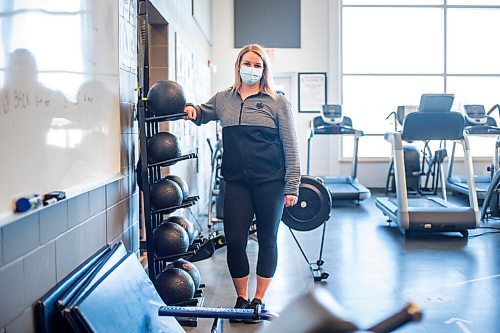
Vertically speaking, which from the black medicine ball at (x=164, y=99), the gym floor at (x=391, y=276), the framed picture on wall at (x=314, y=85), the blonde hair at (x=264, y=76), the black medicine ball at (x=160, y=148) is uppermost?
the framed picture on wall at (x=314, y=85)

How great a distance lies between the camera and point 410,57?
991 centimetres

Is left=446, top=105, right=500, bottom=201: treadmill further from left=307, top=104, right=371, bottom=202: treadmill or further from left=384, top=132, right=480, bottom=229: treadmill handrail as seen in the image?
left=384, top=132, right=480, bottom=229: treadmill handrail

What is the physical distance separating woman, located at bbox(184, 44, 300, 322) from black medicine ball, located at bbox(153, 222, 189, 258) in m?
0.29

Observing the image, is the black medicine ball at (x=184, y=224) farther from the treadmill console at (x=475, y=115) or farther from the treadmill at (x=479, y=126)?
the treadmill console at (x=475, y=115)

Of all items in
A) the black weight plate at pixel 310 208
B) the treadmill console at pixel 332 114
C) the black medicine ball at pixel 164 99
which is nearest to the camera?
the black medicine ball at pixel 164 99

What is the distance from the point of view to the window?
9852 millimetres

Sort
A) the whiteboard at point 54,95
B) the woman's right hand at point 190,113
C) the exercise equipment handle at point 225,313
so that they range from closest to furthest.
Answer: the whiteboard at point 54,95
the exercise equipment handle at point 225,313
the woman's right hand at point 190,113

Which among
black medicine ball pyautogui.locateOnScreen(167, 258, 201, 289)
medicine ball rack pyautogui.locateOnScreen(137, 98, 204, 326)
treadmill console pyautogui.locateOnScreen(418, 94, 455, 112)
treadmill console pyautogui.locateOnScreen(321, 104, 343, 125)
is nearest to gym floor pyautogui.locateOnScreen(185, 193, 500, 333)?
black medicine ball pyautogui.locateOnScreen(167, 258, 201, 289)

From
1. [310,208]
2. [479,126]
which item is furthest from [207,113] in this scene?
[479,126]

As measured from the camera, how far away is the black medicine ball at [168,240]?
A: 10.9 ft

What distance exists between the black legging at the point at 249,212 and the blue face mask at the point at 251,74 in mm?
600

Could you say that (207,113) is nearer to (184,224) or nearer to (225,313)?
(184,224)

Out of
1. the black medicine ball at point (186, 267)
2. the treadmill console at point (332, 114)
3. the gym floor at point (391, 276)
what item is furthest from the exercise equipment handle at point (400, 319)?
the treadmill console at point (332, 114)

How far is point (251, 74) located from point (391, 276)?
2.16 metres
